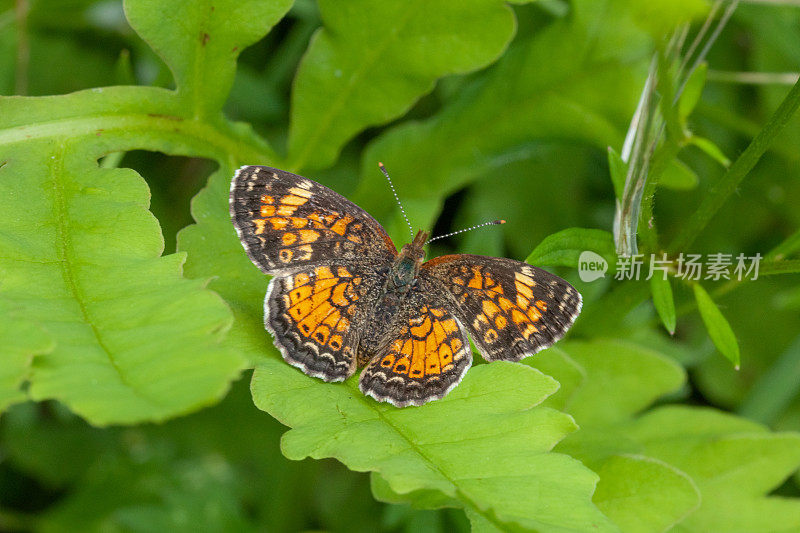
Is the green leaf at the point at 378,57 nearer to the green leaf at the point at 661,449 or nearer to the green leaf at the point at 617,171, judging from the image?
the green leaf at the point at 617,171

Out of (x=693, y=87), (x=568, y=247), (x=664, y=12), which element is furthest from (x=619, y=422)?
(x=664, y=12)

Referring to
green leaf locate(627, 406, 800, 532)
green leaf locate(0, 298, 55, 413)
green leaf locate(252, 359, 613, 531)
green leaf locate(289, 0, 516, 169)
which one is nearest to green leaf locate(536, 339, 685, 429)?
green leaf locate(627, 406, 800, 532)

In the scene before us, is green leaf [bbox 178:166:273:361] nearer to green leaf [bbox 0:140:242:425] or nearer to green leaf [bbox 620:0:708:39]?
green leaf [bbox 0:140:242:425]

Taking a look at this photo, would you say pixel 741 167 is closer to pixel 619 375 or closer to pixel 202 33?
pixel 619 375

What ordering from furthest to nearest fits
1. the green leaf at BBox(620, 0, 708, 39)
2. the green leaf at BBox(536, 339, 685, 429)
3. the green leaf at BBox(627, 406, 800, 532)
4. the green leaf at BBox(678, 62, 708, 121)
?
the green leaf at BBox(536, 339, 685, 429) < the green leaf at BBox(627, 406, 800, 532) < the green leaf at BBox(678, 62, 708, 121) < the green leaf at BBox(620, 0, 708, 39)

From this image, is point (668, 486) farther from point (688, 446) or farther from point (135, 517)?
point (135, 517)

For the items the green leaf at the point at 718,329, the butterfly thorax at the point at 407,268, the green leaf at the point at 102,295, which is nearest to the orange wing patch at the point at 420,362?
the butterfly thorax at the point at 407,268
